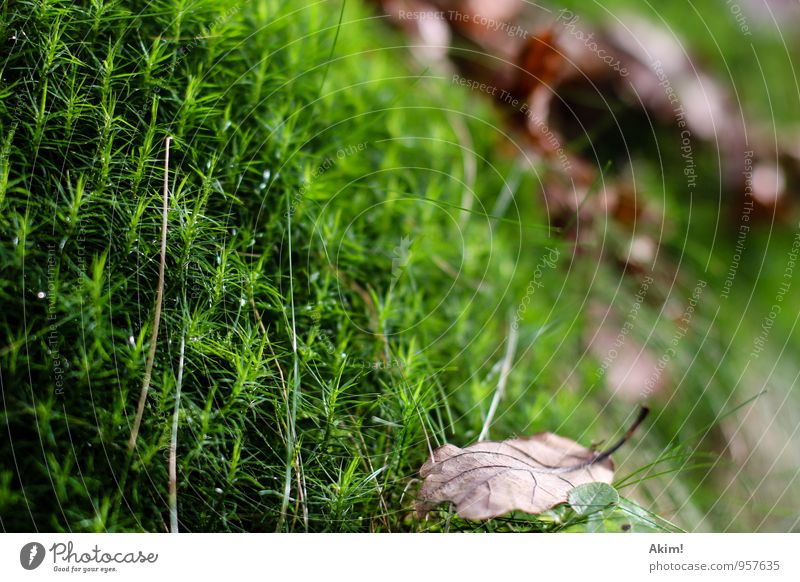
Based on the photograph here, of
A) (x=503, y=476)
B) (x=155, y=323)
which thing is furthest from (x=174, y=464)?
(x=503, y=476)

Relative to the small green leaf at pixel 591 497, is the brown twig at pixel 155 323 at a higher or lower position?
higher

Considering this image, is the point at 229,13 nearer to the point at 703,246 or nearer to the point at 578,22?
the point at 578,22

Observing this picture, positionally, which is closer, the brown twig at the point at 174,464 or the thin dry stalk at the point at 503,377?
the brown twig at the point at 174,464
